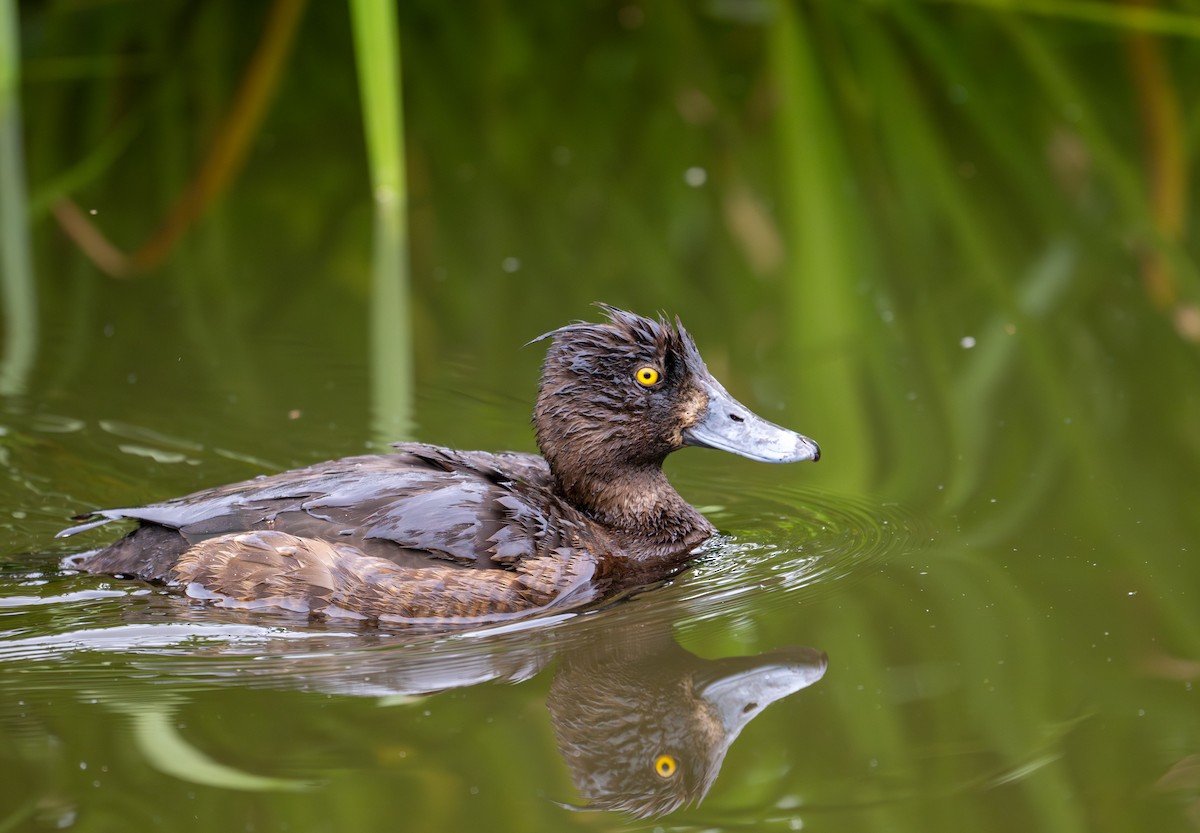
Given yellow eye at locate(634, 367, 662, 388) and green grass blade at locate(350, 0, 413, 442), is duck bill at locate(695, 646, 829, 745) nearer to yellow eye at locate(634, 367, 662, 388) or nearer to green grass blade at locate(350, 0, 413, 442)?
yellow eye at locate(634, 367, 662, 388)

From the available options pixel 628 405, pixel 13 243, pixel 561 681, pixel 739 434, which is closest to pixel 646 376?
pixel 628 405

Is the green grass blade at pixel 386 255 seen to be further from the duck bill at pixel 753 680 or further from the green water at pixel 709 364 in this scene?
the duck bill at pixel 753 680

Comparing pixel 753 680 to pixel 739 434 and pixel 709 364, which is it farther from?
pixel 709 364

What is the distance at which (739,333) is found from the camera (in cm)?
806

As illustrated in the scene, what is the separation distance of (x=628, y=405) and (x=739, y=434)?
469 mm

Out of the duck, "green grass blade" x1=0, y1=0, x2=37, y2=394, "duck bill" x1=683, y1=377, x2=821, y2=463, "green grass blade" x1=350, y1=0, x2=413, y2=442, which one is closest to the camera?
the duck

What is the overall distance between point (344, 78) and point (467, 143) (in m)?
1.73

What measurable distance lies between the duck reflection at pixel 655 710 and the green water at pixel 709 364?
0.06 ft

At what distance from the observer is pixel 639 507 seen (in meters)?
6.04

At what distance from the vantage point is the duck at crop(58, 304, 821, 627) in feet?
17.7

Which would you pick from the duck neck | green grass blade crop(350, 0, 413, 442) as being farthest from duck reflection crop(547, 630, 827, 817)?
green grass blade crop(350, 0, 413, 442)

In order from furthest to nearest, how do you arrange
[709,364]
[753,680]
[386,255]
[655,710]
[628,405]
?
[386,255] < [709,364] < [628,405] < [753,680] < [655,710]

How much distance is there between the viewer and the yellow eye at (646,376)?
5973mm

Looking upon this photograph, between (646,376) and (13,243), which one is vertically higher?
(13,243)
